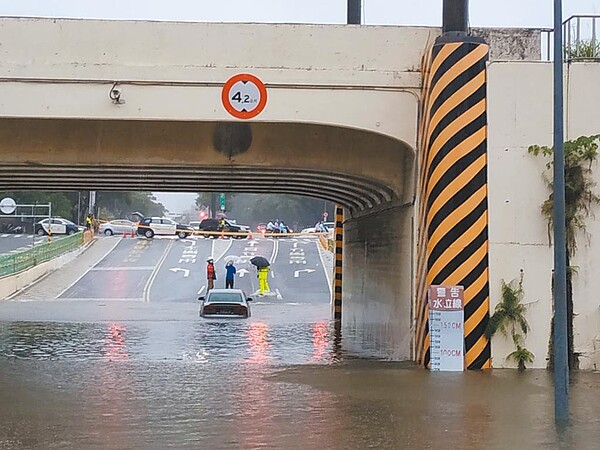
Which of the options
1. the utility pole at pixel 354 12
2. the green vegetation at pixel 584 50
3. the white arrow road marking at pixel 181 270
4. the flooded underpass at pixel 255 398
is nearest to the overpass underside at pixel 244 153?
the flooded underpass at pixel 255 398

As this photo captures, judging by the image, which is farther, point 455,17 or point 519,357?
point 455,17

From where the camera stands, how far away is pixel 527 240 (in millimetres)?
14453

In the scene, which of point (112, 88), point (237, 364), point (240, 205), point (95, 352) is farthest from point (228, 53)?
point (240, 205)

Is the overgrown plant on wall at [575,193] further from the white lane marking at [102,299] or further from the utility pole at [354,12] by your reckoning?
the white lane marking at [102,299]

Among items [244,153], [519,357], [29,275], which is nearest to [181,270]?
[29,275]

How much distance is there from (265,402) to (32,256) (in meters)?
34.2

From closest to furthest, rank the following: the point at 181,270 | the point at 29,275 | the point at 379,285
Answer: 1. the point at 379,285
2. the point at 29,275
3. the point at 181,270

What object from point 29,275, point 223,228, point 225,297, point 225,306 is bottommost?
point 225,306

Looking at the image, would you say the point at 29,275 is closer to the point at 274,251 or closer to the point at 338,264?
the point at 274,251

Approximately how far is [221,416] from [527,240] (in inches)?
246

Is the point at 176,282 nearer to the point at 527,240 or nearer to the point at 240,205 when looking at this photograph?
the point at 527,240

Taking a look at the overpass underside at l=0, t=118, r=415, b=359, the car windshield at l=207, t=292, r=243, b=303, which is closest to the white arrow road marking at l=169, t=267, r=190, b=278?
the car windshield at l=207, t=292, r=243, b=303

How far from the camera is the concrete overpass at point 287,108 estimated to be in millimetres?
14305

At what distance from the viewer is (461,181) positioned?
14.2 meters
